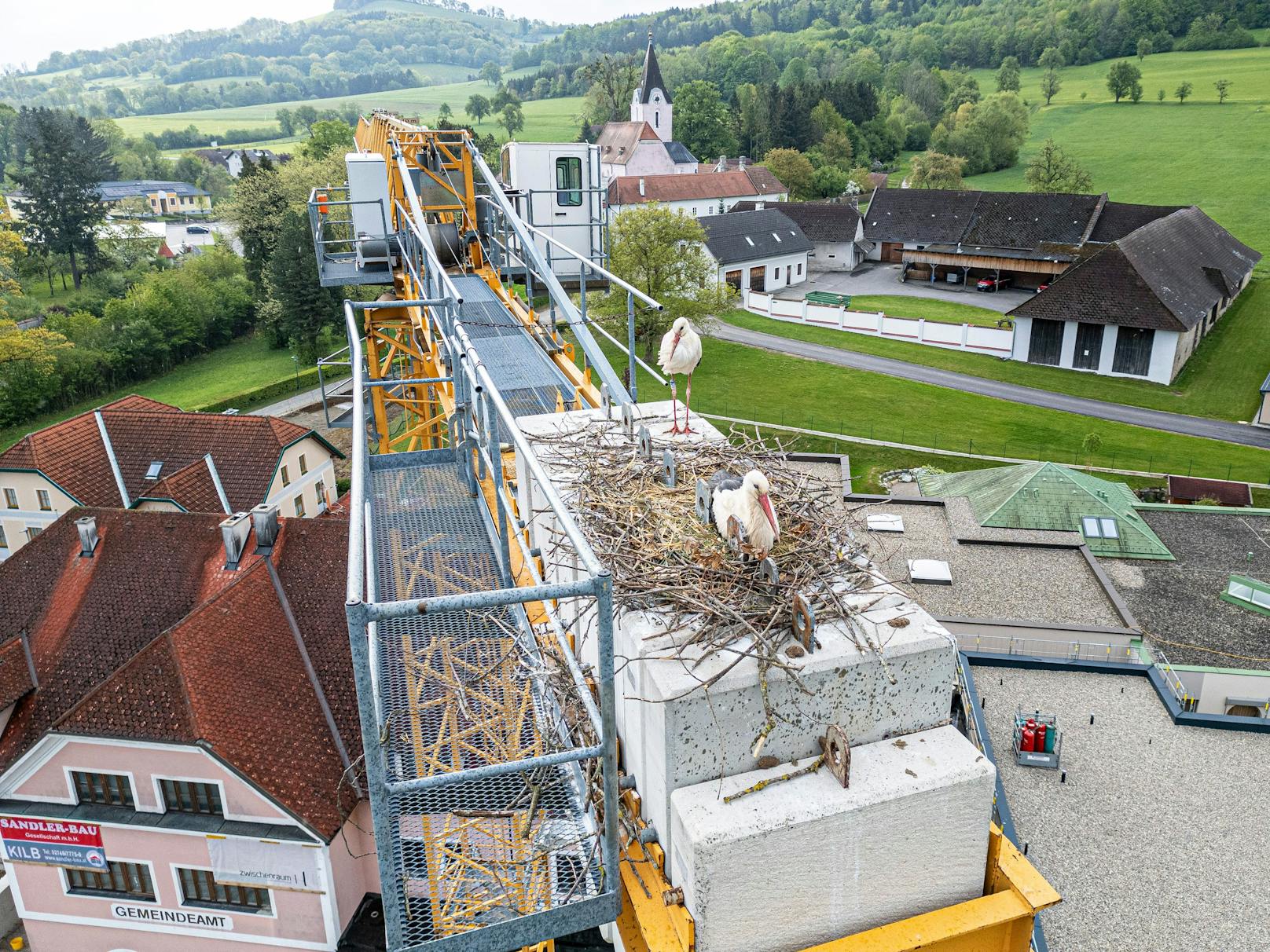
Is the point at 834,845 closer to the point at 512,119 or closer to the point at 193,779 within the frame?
the point at 193,779

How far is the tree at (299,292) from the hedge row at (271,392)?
1.74 metres

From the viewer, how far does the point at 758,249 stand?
66.3 metres

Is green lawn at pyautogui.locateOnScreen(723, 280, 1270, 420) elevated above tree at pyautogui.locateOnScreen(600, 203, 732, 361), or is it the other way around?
tree at pyautogui.locateOnScreen(600, 203, 732, 361)

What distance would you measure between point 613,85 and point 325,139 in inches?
1936

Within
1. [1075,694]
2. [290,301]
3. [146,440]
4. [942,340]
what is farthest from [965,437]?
[290,301]

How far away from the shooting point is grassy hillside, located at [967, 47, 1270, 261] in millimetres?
80875

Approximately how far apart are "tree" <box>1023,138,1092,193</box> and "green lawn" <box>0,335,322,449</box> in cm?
5894

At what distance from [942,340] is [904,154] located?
70.6 meters

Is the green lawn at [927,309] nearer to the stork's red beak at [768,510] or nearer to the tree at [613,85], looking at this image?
the stork's red beak at [768,510]

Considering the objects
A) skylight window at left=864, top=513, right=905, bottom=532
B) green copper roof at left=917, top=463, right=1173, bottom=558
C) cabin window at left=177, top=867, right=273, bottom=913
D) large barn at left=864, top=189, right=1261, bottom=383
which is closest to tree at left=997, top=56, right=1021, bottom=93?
large barn at left=864, top=189, right=1261, bottom=383

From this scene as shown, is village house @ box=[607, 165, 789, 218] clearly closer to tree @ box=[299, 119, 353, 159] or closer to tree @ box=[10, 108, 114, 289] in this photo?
tree @ box=[299, 119, 353, 159]

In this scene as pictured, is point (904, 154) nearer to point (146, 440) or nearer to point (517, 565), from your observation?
point (146, 440)

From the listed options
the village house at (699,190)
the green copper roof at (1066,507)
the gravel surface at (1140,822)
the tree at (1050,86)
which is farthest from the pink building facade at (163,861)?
the tree at (1050,86)

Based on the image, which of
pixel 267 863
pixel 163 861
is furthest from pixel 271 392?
pixel 267 863
